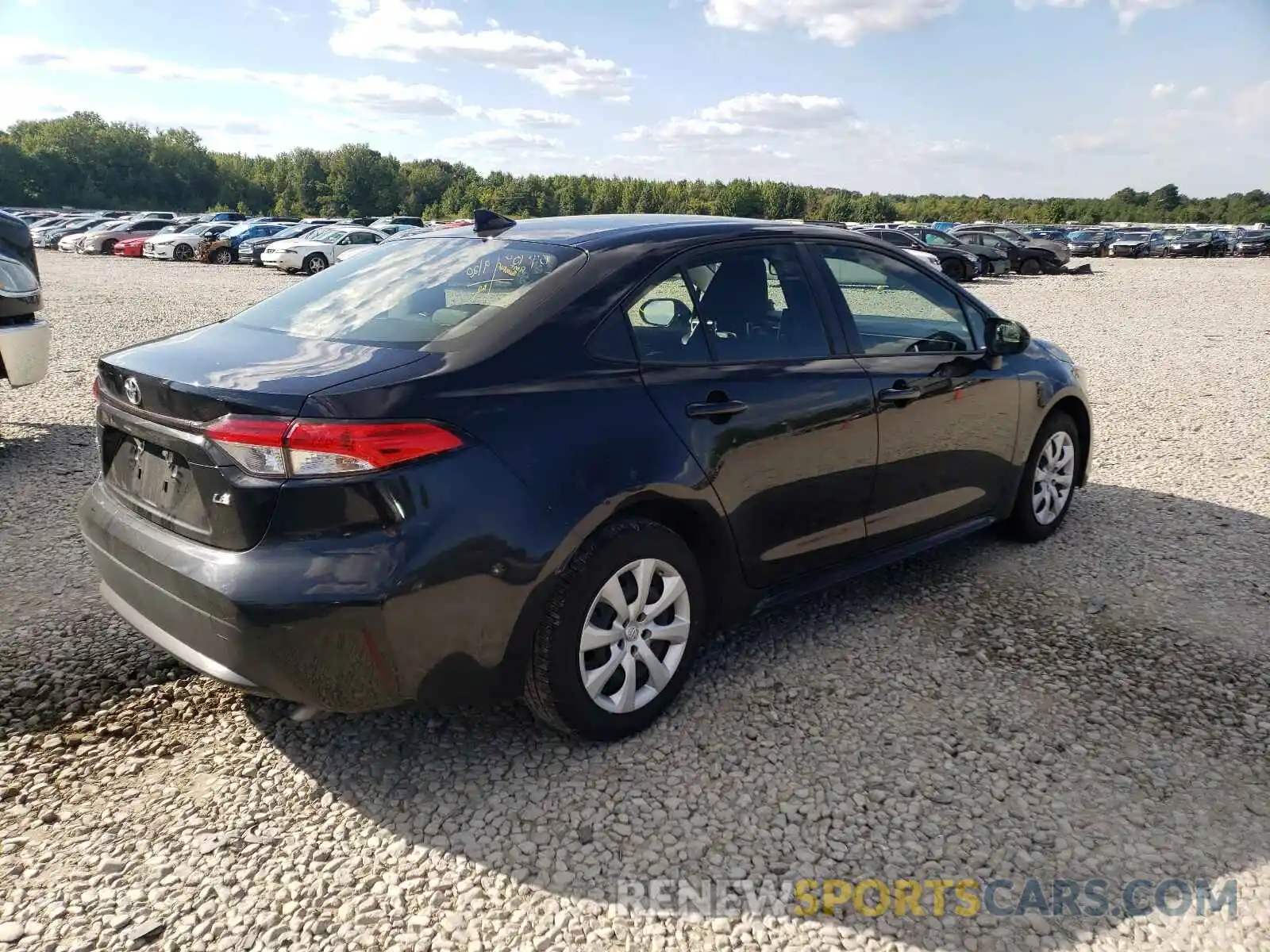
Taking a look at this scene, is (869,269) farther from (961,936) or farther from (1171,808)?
(961,936)

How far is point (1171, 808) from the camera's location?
2814mm

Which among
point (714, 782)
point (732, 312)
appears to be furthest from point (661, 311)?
point (714, 782)

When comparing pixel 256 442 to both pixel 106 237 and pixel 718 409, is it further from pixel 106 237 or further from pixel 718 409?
pixel 106 237

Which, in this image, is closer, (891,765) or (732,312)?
(891,765)

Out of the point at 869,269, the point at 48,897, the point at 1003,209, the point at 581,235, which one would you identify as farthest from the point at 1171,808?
the point at 1003,209

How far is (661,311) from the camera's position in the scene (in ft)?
10.6

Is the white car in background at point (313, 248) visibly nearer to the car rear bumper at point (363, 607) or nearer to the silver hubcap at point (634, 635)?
the silver hubcap at point (634, 635)

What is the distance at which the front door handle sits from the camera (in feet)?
12.4

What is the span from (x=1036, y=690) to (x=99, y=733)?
10.8 ft

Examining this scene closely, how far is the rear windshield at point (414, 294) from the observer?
2.98m

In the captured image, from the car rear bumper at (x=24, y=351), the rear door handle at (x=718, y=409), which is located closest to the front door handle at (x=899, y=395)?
the rear door handle at (x=718, y=409)

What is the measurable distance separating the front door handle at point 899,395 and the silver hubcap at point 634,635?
125 cm

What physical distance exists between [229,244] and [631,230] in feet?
107

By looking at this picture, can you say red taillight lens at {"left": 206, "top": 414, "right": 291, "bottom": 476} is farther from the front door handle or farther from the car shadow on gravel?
the front door handle
